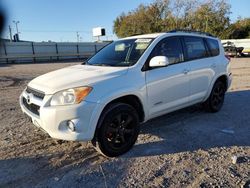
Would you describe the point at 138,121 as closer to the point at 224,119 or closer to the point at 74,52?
the point at 224,119

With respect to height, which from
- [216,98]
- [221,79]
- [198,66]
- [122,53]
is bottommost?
[216,98]

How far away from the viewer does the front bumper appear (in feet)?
13.2

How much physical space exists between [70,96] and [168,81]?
1868mm

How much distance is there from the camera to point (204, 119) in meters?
6.40

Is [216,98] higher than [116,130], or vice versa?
[116,130]

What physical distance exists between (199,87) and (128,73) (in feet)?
6.86

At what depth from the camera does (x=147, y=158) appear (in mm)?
4457

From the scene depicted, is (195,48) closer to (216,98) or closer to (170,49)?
(170,49)

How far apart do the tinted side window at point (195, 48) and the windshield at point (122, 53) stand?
103 cm

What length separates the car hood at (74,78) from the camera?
13.8 feet

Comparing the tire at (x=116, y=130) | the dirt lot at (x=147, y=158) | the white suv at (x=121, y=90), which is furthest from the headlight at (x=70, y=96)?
the dirt lot at (x=147, y=158)

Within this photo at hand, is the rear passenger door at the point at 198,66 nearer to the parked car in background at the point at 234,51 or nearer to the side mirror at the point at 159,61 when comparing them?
the side mirror at the point at 159,61

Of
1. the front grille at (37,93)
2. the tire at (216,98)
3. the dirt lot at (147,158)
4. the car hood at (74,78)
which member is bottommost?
the dirt lot at (147,158)

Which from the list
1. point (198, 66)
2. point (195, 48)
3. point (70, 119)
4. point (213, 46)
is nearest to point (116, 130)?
point (70, 119)
